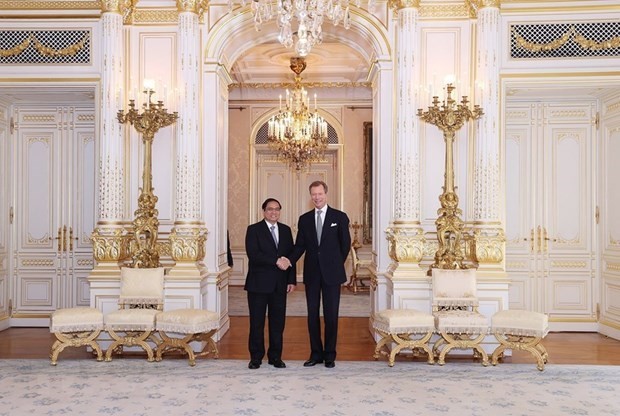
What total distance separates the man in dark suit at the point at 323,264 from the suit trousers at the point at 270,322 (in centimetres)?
27

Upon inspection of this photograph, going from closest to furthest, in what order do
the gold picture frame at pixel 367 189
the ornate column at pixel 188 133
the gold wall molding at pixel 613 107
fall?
the ornate column at pixel 188 133 → the gold wall molding at pixel 613 107 → the gold picture frame at pixel 367 189

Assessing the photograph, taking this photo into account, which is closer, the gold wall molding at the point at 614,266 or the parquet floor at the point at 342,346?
the parquet floor at the point at 342,346

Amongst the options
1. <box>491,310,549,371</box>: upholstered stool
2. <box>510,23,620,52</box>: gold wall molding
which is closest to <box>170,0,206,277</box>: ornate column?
<box>491,310,549,371</box>: upholstered stool

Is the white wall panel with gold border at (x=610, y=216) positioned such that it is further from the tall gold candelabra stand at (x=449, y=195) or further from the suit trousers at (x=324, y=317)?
the suit trousers at (x=324, y=317)

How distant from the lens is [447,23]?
259 inches

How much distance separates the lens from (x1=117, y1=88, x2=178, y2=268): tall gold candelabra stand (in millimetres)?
6305

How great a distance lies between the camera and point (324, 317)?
565cm

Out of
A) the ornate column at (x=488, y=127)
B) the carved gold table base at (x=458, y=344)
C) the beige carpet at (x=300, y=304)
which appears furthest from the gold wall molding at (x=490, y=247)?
the beige carpet at (x=300, y=304)

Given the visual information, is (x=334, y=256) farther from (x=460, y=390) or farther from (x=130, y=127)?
(x=130, y=127)

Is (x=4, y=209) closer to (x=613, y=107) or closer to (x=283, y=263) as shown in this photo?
(x=283, y=263)

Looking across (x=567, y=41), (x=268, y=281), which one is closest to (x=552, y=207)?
(x=567, y=41)

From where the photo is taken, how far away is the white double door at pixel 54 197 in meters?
7.99

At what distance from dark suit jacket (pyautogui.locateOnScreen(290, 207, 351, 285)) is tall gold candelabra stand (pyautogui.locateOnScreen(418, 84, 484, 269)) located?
3.56 feet

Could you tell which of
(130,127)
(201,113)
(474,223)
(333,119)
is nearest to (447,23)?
(474,223)
